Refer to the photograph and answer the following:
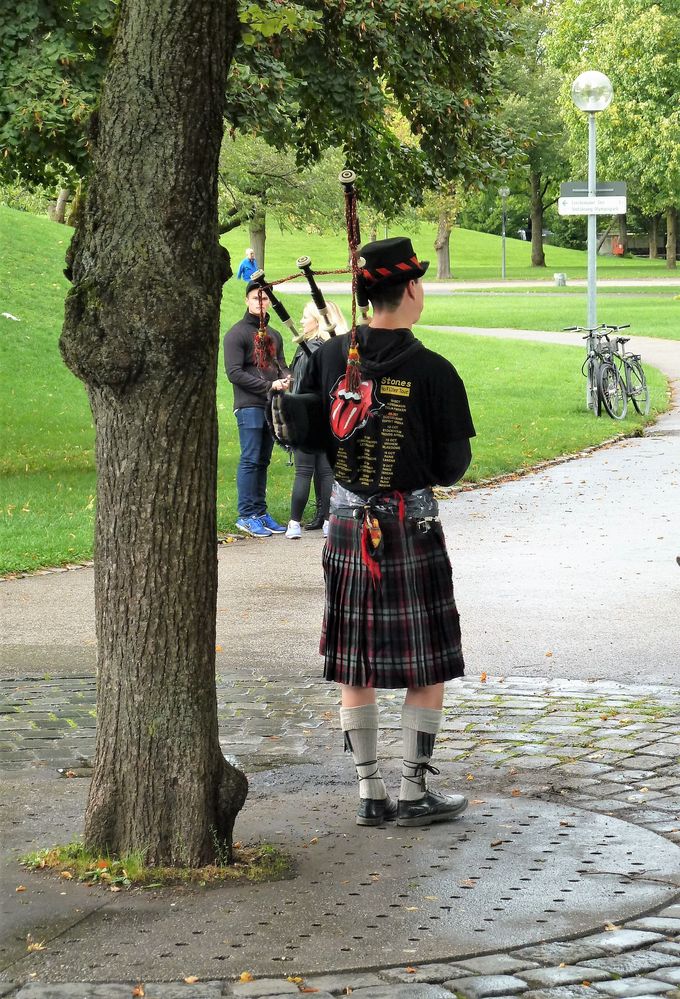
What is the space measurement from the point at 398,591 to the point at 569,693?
2.25 metres

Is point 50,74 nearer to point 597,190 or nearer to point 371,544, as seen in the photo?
point 371,544

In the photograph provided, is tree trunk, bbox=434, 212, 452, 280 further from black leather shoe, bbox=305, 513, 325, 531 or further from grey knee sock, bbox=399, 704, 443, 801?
grey knee sock, bbox=399, 704, 443, 801

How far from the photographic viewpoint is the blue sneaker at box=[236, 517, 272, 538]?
39.7ft

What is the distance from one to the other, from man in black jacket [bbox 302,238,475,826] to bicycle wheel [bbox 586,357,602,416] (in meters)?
15.4

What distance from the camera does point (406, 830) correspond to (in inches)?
201

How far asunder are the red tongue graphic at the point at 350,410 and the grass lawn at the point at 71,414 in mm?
5952

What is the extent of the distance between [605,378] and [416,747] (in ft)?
50.4

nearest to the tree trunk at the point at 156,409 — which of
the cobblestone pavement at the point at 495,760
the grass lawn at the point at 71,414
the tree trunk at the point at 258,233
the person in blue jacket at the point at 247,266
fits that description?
the cobblestone pavement at the point at 495,760

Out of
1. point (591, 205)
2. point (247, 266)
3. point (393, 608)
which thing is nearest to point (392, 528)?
point (393, 608)

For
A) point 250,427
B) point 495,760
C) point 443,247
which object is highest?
point 443,247

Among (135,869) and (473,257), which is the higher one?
(473,257)

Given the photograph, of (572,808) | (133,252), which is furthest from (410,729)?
(133,252)

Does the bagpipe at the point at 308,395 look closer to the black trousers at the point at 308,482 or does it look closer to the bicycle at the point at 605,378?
the black trousers at the point at 308,482

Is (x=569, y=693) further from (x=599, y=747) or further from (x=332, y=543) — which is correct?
(x=332, y=543)
